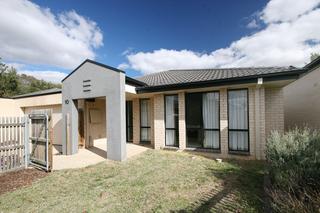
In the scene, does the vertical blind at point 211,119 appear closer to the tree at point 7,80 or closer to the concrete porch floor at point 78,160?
A: the concrete porch floor at point 78,160

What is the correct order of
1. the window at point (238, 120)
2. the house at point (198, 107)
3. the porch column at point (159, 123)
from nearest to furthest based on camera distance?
the house at point (198, 107) → the window at point (238, 120) → the porch column at point (159, 123)

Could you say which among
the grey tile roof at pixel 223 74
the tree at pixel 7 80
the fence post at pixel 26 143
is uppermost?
the tree at pixel 7 80

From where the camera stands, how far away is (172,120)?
9.38m

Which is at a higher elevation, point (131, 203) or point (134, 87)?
point (134, 87)

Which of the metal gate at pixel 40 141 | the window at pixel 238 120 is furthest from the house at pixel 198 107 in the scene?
the metal gate at pixel 40 141

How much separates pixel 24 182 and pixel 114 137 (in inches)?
134

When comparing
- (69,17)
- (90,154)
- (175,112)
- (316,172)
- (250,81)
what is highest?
(69,17)

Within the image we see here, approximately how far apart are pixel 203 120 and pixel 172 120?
1.74m

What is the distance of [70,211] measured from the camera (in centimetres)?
369

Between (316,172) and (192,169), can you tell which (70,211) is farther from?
(316,172)

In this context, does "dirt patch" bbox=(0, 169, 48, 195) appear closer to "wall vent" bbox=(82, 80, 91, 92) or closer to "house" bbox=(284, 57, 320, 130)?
"wall vent" bbox=(82, 80, 91, 92)

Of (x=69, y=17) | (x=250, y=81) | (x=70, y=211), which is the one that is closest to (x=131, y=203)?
(x=70, y=211)

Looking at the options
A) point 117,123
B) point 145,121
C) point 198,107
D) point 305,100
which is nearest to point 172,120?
point 198,107

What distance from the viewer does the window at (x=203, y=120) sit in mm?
8250
